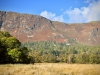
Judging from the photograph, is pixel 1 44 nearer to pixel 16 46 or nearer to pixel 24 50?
pixel 16 46

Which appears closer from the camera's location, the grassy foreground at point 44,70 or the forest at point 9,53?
the grassy foreground at point 44,70

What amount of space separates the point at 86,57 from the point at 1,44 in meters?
73.1

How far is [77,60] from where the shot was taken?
10106 centimetres

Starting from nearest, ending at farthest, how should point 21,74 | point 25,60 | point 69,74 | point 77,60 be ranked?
point 21,74 → point 69,74 → point 25,60 → point 77,60

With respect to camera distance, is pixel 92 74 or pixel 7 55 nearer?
pixel 92 74

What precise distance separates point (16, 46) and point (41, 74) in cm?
3031

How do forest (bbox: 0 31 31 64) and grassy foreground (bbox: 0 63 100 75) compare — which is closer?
grassy foreground (bbox: 0 63 100 75)

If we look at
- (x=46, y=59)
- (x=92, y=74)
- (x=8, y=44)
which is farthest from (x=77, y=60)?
(x=92, y=74)

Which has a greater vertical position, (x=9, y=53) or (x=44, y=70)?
(x=9, y=53)

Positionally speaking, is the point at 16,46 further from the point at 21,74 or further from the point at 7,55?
the point at 21,74

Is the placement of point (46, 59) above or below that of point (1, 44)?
below

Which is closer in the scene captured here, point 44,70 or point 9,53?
point 44,70

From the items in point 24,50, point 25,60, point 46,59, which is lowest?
point 46,59

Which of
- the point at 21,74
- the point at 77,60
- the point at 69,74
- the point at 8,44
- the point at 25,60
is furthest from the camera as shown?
the point at 77,60
